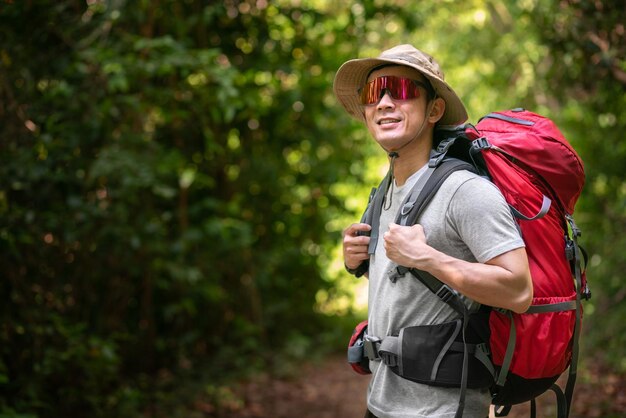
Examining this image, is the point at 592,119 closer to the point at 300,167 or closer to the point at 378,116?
the point at 300,167

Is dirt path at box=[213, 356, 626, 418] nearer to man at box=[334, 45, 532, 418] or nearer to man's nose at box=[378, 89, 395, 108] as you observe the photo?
man at box=[334, 45, 532, 418]

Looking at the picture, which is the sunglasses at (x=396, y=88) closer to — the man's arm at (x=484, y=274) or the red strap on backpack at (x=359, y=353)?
the man's arm at (x=484, y=274)

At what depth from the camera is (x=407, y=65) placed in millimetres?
2279

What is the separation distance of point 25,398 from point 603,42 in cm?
460

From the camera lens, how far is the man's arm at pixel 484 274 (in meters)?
1.96

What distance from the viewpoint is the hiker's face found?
2.31 metres

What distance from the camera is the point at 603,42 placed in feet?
15.3

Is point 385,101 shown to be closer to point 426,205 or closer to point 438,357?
point 426,205

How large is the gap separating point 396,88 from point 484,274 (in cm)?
75

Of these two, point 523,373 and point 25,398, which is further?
point 25,398

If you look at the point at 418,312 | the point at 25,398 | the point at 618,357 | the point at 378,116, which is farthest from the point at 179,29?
the point at 618,357

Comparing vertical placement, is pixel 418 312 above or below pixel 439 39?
below

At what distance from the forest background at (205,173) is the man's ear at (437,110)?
7.03ft

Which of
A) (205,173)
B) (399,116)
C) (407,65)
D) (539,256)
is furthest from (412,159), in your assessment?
(205,173)
